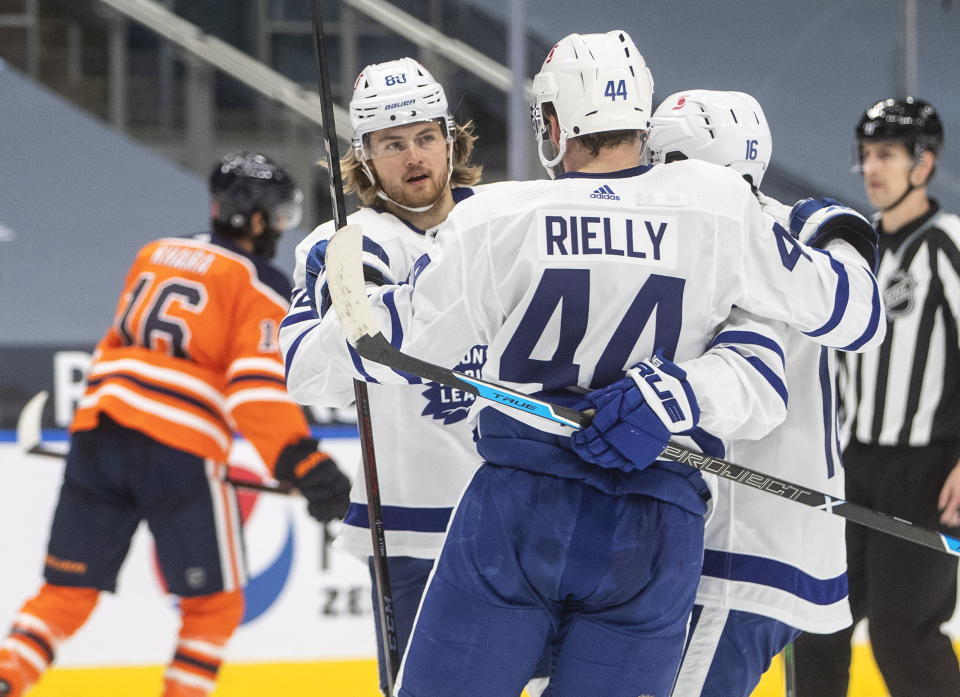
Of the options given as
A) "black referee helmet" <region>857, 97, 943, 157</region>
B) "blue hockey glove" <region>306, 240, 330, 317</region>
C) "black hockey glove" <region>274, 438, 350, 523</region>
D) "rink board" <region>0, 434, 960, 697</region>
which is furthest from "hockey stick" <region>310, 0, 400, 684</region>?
"rink board" <region>0, 434, 960, 697</region>

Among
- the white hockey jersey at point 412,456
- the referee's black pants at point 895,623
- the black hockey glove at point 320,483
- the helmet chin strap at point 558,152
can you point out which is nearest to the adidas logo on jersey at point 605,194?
the helmet chin strap at point 558,152

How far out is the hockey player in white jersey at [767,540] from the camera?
1.67 m

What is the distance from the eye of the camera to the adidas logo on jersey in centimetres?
A: 138

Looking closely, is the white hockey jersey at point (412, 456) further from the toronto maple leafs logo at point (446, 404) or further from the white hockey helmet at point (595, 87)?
the white hockey helmet at point (595, 87)

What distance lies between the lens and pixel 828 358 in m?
1.70

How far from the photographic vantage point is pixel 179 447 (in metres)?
2.71

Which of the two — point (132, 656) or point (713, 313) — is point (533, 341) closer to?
point (713, 313)

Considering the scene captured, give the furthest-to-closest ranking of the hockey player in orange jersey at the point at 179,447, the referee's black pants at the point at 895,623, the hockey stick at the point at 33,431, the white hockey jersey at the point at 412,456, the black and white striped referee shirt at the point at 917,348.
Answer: the hockey stick at the point at 33,431 → the hockey player in orange jersey at the point at 179,447 → the black and white striped referee shirt at the point at 917,348 → the referee's black pants at the point at 895,623 → the white hockey jersey at the point at 412,456

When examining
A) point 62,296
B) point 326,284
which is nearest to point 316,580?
point 62,296

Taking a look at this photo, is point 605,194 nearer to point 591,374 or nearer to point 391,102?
point 591,374

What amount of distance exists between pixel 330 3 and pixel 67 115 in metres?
0.77

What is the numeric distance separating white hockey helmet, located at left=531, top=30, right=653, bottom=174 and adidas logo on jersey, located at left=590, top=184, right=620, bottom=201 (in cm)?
8

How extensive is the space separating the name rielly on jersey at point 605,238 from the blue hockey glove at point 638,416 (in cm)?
12

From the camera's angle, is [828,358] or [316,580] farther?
[316,580]
